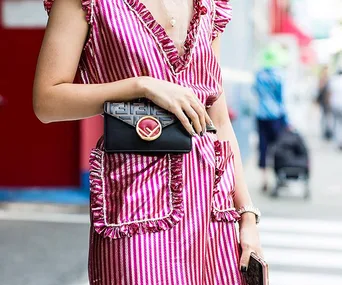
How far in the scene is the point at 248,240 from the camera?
1.55 metres

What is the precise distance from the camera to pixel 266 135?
8789 mm

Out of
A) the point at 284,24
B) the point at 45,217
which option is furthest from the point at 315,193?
the point at 284,24

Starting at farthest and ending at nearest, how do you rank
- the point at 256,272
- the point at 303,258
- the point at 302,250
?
the point at 302,250
the point at 303,258
the point at 256,272

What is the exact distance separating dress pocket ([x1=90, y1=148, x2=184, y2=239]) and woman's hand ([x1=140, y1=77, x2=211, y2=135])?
8 cm

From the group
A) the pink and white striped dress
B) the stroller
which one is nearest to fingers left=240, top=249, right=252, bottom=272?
the pink and white striped dress

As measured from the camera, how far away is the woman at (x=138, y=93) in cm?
136

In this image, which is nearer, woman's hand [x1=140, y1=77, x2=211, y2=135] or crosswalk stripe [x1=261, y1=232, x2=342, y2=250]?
woman's hand [x1=140, y1=77, x2=211, y2=135]

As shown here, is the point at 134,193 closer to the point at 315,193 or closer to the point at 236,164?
the point at 236,164

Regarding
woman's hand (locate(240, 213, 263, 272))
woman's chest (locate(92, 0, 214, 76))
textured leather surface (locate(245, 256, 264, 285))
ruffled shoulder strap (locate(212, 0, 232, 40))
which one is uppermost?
ruffled shoulder strap (locate(212, 0, 232, 40))

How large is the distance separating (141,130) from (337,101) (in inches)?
547

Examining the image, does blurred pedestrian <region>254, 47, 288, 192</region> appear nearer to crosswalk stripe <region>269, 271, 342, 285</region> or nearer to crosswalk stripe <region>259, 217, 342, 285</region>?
crosswalk stripe <region>259, 217, 342, 285</region>

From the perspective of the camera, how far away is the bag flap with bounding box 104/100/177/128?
1341 mm

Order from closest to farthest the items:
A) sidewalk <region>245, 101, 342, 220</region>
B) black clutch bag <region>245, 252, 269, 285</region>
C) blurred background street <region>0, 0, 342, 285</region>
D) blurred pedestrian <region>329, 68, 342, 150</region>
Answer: black clutch bag <region>245, 252, 269, 285</region> → blurred background street <region>0, 0, 342, 285</region> → sidewalk <region>245, 101, 342, 220</region> → blurred pedestrian <region>329, 68, 342, 150</region>

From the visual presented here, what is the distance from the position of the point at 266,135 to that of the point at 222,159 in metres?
7.38
